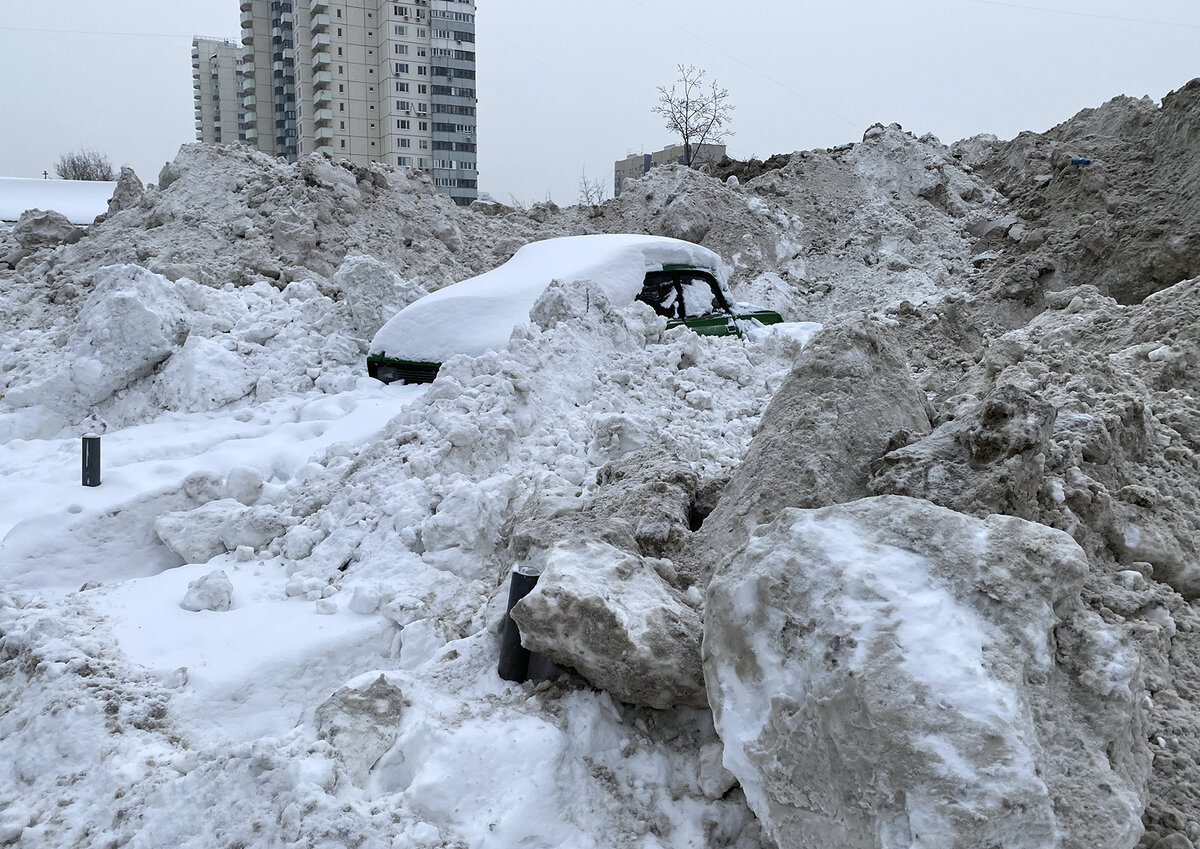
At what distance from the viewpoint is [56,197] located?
20234mm

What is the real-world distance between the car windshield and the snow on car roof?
0.12m

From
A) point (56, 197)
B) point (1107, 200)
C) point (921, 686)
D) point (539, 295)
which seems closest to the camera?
point (921, 686)

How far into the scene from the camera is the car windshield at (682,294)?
8.06 metres

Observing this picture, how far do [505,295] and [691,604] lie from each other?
4.91m

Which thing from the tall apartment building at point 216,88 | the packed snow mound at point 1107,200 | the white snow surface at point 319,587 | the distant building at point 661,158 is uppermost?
the tall apartment building at point 216,88

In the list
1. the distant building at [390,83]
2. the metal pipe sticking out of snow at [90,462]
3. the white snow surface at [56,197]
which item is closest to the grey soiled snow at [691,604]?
the metal pipe sticking out of snow at [90,462]

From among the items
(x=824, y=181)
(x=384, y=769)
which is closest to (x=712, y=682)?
(x=384, y=769)

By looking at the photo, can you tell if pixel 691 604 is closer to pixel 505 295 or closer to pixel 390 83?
pixel 505 295

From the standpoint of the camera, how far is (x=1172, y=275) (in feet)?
37.9

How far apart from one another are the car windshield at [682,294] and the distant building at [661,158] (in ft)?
65.9

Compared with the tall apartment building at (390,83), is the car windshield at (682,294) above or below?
below

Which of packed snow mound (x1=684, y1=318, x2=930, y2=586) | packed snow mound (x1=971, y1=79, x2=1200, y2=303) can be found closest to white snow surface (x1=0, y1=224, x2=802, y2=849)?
packed snow mound (x1=684, y1=318, x2=930, y2=586)

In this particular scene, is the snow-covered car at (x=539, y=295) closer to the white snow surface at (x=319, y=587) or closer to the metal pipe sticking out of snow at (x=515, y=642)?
the white snow surface at (x=319, y=587)

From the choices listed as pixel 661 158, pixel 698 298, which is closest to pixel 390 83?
pixel 661 158
